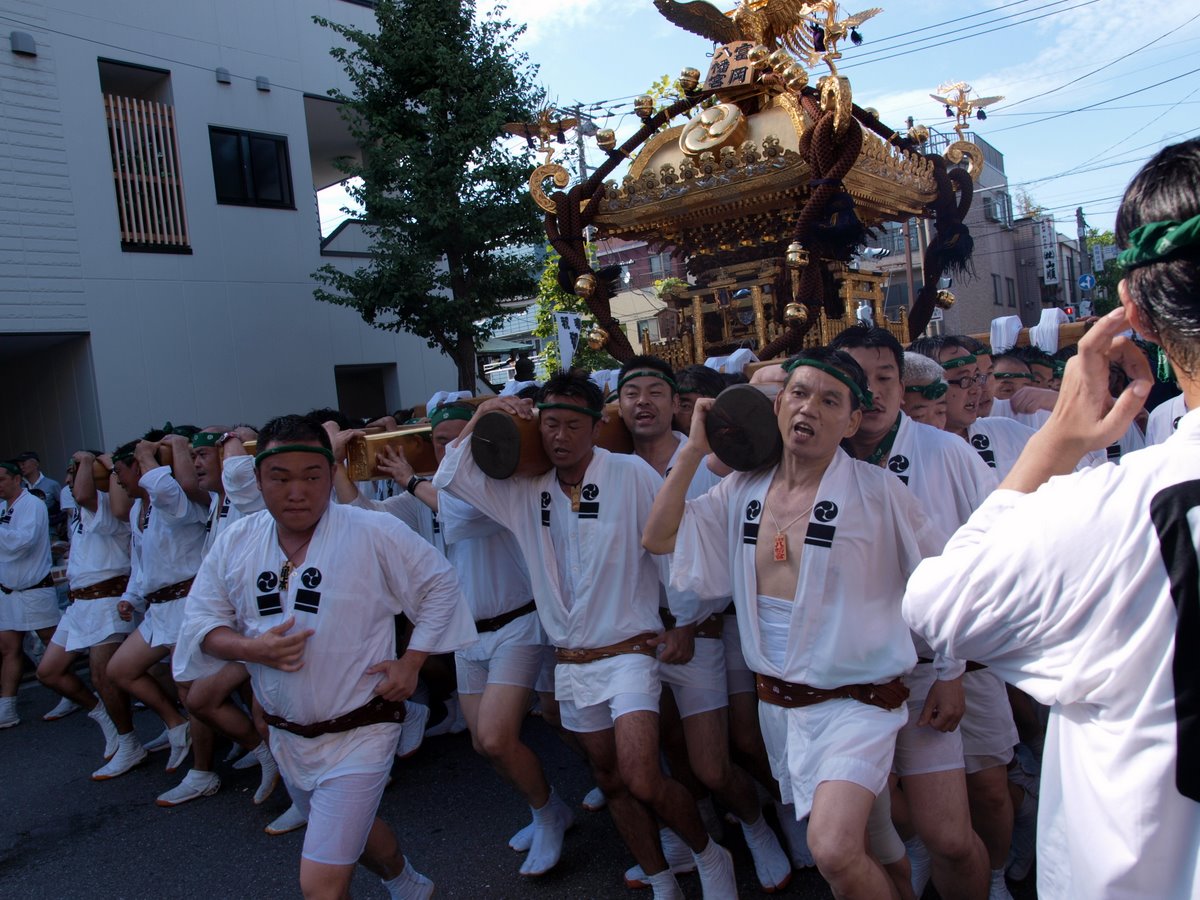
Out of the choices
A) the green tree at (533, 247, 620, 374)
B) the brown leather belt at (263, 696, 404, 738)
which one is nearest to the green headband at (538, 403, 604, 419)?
the brown leather belt at (263, 696, 404, 738)

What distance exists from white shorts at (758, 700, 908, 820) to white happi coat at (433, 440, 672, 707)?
0.77m

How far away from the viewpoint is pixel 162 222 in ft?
37.9

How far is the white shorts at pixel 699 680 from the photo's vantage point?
3330mm

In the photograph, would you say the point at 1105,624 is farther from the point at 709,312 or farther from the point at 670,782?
the point at 709,312

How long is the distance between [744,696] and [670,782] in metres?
0.57

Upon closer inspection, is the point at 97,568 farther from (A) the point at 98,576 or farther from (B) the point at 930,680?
(B) the point at 930,680

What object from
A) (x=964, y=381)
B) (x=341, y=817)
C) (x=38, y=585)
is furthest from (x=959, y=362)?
(x=38, y=585)

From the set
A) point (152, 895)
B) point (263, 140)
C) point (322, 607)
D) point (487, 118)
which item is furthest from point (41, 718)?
point (263, 140)

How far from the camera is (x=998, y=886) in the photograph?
305 cm

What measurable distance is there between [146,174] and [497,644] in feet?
33.8

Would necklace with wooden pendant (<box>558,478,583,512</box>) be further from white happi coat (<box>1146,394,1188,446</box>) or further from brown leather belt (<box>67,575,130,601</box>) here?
brown leather belt (<box>67,575,130,601</box>)

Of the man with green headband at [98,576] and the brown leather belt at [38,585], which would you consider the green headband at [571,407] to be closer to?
the man with green headband at [98,576]

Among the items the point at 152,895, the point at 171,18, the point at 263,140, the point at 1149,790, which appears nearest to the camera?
the point at 1149,790

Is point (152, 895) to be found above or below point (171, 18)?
below
